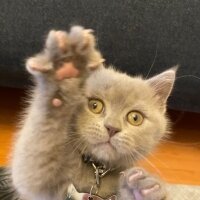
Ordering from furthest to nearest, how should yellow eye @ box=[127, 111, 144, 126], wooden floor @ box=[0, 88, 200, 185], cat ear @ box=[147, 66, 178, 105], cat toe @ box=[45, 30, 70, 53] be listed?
wooden floor @ box=[0, 88, 200, 185] < cat ear @ box=[147, 66, 178, 105] < yellow eye @ box=[127, 111, 144, 126] < cat toe @ box=[45, 30, 70, 53]

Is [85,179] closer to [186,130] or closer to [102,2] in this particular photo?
[102,2]

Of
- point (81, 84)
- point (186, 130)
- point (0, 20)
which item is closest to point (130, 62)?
point (0, 20)

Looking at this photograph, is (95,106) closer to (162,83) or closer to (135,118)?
(135,118)

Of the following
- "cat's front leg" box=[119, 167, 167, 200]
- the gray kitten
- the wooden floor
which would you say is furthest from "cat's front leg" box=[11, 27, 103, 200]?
the wooden floor

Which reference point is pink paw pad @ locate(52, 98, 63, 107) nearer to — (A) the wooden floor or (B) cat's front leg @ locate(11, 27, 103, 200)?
(B) cat's front leg @ locate(11, 27, 103, 200)

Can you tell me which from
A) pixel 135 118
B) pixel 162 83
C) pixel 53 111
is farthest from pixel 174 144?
pixel 53 111
